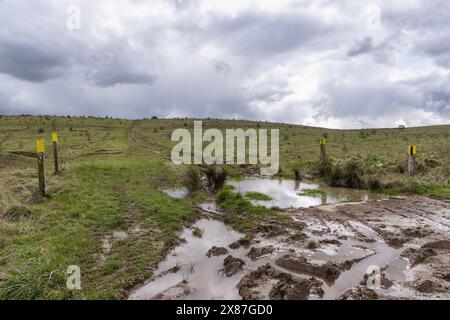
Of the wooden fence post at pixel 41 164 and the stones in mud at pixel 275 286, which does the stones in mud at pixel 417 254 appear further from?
the wooden fence post at pixel 41 164

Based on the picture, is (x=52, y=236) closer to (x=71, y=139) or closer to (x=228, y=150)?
(x=228, y=150)

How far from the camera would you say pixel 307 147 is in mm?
28891

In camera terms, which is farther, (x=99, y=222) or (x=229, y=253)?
(x=99, y=222)

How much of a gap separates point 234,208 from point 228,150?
17.0m

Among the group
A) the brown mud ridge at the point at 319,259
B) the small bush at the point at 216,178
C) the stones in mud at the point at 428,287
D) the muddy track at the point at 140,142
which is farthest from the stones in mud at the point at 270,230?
the muddy track at the point at 140,142

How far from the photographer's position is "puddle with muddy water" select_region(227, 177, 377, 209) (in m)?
12.4

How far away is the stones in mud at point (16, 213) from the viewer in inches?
342

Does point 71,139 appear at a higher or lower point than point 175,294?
higher

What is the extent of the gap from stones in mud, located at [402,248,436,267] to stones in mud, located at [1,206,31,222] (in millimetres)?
8845

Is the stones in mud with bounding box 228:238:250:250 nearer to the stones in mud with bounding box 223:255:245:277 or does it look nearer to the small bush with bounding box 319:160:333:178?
the stones in mud with bounding box 223:255:245:277

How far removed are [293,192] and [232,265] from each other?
27.6 feet

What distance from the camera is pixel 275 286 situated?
5.49 m
